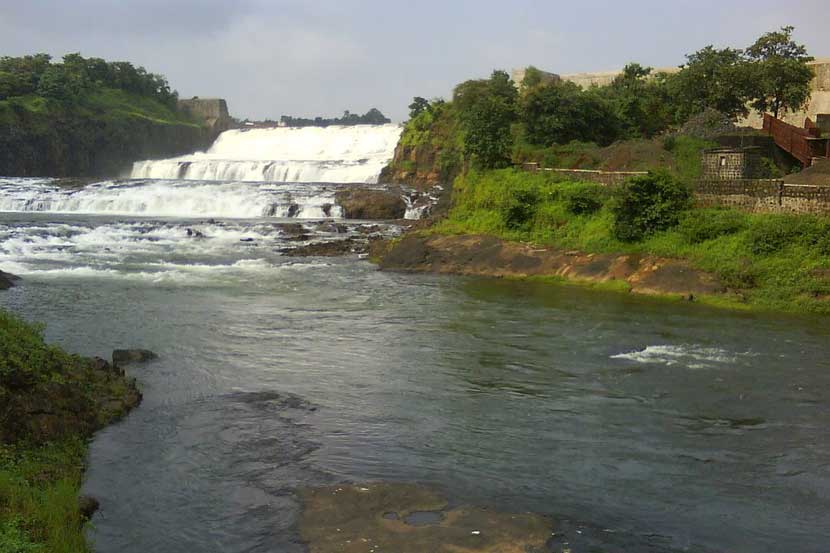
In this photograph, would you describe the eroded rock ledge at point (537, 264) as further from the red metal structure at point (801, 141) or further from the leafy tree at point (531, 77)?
the leafy tree at point (531, 77)

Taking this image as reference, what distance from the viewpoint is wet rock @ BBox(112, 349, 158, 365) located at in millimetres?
15320

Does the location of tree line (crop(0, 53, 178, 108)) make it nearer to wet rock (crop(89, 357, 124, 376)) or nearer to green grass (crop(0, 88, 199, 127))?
green grass (crop(0, 88, 199, 127))

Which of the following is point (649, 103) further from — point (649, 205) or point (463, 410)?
point (463, 410)

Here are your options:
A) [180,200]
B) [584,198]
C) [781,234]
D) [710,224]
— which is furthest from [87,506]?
[180,200]

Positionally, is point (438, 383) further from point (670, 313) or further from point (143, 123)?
point (143, 123)

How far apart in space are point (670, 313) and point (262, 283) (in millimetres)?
11456

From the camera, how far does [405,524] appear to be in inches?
345

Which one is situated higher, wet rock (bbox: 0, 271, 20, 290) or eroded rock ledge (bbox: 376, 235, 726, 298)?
eroded rock ledge (bbox: 376, 235, 726, 298)

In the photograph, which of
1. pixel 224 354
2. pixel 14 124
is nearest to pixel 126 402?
pixel 224 354

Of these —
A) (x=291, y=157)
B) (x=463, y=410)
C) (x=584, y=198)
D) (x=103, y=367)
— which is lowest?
(x=463, y=410)

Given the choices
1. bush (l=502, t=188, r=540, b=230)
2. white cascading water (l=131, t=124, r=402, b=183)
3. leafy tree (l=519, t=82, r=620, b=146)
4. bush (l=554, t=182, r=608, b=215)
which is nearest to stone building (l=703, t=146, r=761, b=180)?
bush (l=554, t=182, r=608, b=215)

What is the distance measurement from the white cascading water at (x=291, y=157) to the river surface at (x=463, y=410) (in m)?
31.0

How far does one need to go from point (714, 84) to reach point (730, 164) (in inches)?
384

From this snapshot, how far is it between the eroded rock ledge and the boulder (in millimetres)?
10630
